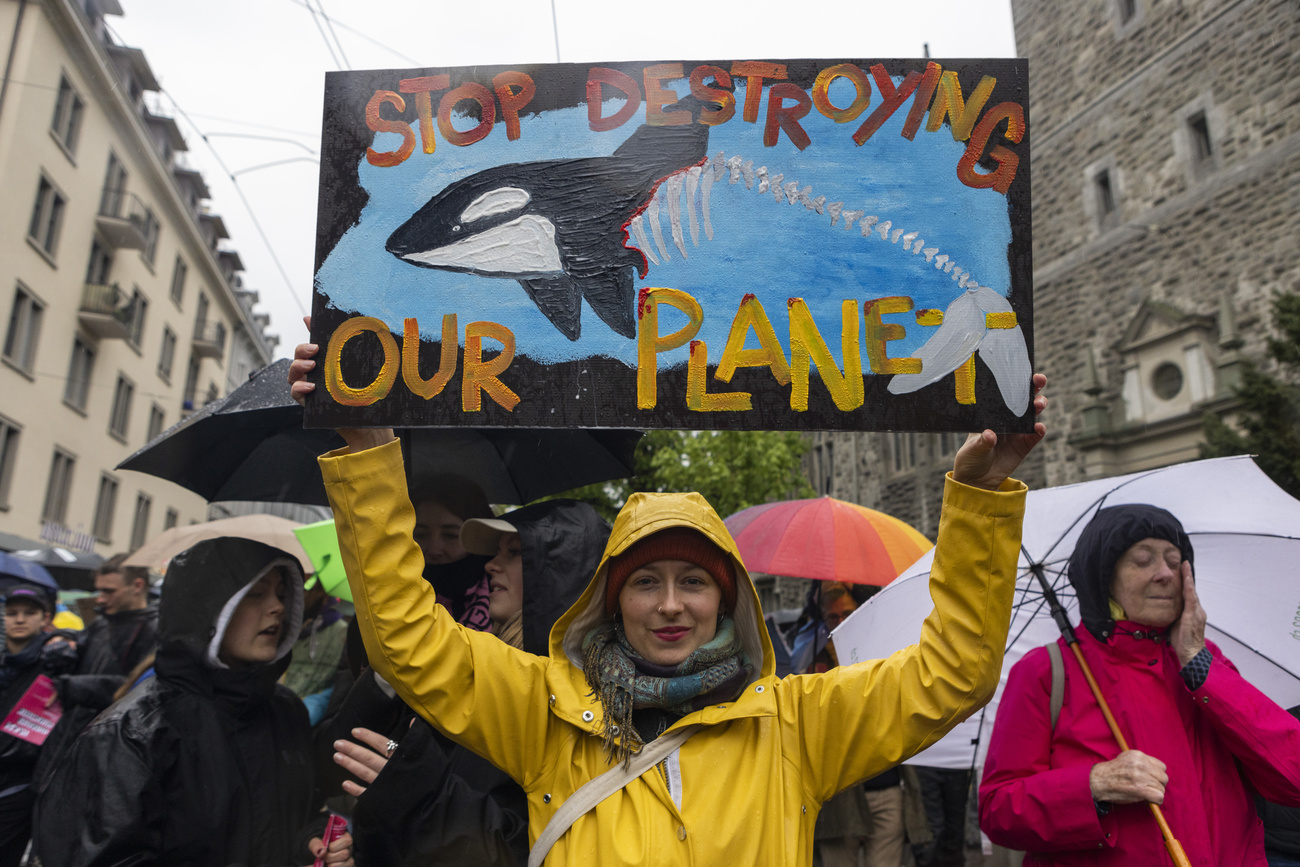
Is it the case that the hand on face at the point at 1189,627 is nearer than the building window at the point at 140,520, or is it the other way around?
the hand on face at the point at 1189,627

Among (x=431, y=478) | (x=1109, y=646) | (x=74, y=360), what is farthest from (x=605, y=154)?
(x=74, y=360)

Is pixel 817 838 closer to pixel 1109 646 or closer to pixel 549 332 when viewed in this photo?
pixel 1109 646

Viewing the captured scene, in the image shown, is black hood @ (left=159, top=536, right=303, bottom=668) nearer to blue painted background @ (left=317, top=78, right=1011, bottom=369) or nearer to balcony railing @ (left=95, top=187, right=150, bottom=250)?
blue painted background @ (left=317, top=78, right=1011, bottom=369)

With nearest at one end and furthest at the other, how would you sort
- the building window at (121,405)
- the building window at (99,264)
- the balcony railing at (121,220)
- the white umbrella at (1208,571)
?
the white umbrella at (1208,571) < the balcony railing at (121,220) < the building window at (99,264) < the building window at (121,405)

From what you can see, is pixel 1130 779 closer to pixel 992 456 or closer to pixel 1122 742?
pixel 1122 742

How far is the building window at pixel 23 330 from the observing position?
59.8 ft

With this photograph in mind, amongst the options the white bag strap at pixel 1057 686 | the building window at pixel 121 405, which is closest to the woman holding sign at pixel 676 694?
the white bag strap at pixel 1057 686

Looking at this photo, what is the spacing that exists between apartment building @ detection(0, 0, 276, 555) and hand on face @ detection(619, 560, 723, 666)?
61.1 ft

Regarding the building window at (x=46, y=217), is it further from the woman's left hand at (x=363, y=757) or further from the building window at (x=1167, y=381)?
the building window at (x=1167, y=381)

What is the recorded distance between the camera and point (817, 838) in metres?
4.74

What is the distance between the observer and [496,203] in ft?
6.81

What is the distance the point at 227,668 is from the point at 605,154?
1.90 metres

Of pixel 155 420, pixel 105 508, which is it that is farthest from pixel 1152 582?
pixel 155 420

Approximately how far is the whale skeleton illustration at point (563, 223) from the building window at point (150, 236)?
26.0 meters
